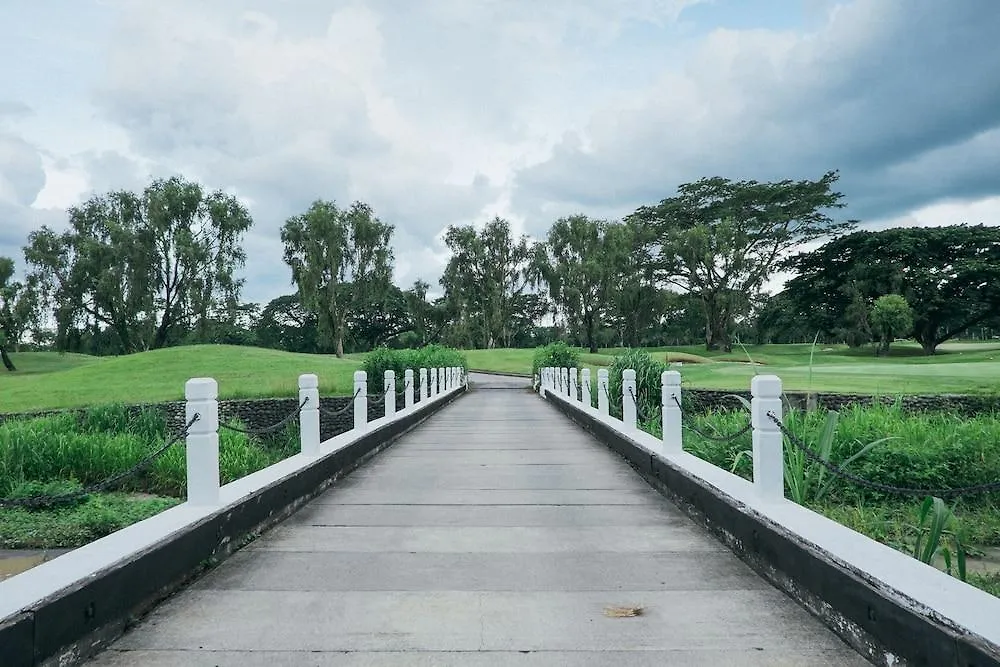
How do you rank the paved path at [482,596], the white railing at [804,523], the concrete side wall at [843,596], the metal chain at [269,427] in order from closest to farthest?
the concrete side wall at [843,596] < the white railing at [804,523] < the paved path at [482,596] < the metal chain at [269,427]

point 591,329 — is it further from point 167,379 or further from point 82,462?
point 82,462

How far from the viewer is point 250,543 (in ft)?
17.3

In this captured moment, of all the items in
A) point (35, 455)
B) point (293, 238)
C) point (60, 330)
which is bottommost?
point (35, 455)

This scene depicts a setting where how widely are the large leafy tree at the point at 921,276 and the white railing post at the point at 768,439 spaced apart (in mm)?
48934

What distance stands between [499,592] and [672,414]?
406 cm

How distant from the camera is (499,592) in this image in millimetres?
4117

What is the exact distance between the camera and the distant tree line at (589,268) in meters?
47.8

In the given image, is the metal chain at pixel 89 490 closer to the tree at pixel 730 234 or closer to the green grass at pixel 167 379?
the green grass at pixel 167 379

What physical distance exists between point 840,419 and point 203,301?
148 feet

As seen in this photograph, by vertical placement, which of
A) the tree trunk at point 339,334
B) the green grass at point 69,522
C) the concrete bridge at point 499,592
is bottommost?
the green grass at point 69,522

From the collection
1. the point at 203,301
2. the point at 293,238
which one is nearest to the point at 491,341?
the point at 293,238

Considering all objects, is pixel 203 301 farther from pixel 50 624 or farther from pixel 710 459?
pixel 50 624

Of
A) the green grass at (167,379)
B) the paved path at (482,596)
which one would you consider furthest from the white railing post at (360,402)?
the green grass at (167,379)

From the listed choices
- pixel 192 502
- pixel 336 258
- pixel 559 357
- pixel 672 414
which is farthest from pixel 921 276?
pixel 192 502
